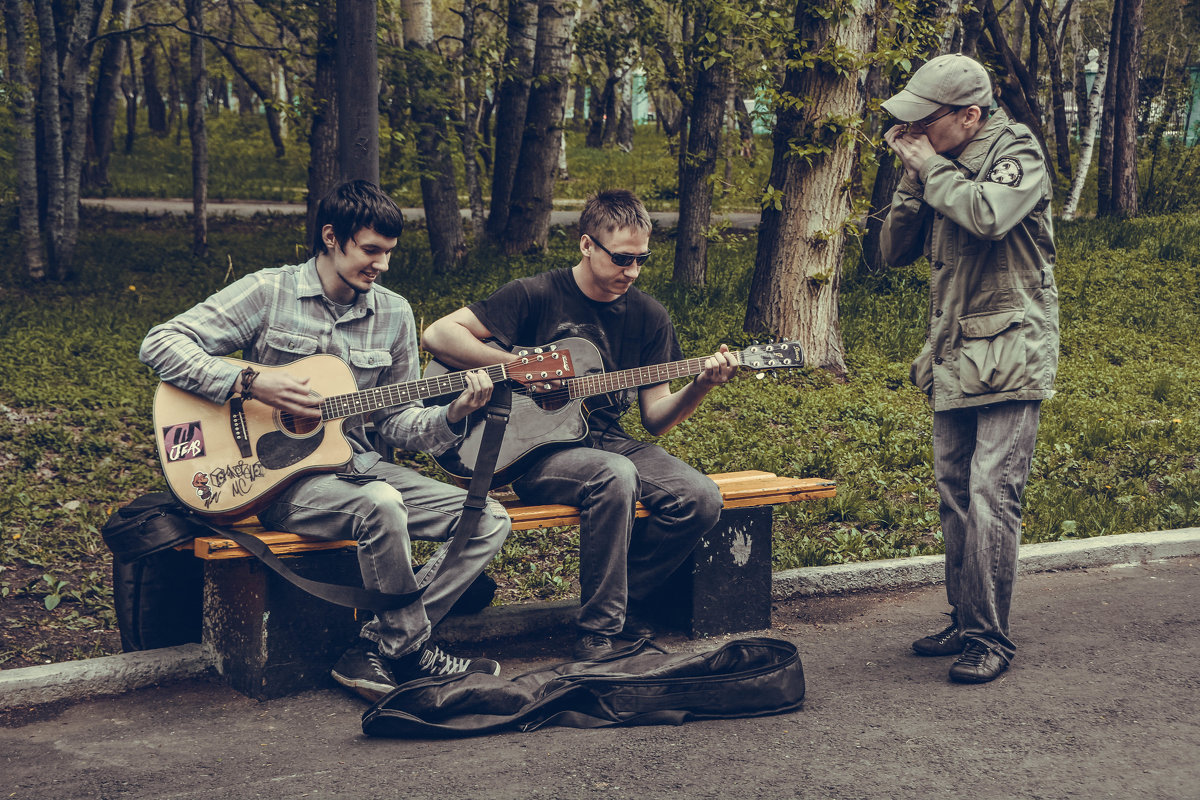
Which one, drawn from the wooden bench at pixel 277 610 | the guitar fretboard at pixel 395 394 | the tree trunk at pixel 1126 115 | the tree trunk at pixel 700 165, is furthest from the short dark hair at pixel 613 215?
the tree trunk at pixel 1126 115

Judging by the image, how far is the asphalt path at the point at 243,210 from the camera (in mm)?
19906

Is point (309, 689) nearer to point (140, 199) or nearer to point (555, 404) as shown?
point (555, 404)

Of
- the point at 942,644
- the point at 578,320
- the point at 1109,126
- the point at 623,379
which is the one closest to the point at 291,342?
the point at 578,320

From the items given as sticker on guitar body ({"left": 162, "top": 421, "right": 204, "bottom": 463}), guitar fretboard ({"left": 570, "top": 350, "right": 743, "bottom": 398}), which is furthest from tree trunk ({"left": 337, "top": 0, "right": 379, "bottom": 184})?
sticker on guitar body ({"left": 162, "top": 421, "right": 204, "bottom": 463})

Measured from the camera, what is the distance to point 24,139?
441 inches

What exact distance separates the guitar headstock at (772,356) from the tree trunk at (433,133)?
25.3 ft

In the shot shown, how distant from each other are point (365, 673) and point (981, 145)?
281 centimetres

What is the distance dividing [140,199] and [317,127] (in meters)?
13.5

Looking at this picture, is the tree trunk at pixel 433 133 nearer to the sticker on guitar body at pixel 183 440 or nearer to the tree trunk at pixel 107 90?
the tree trunk at pixel 107 90

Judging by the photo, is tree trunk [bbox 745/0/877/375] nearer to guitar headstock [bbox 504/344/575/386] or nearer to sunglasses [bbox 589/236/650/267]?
sunglasses [bbox 589/236/650/267]

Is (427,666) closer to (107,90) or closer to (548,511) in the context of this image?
(548,511)

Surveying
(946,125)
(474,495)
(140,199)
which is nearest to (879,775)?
(474,495)

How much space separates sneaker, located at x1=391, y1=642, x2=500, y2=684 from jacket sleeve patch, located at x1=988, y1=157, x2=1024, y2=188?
2.40 m

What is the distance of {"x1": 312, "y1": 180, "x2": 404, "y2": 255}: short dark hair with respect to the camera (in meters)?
4.04
